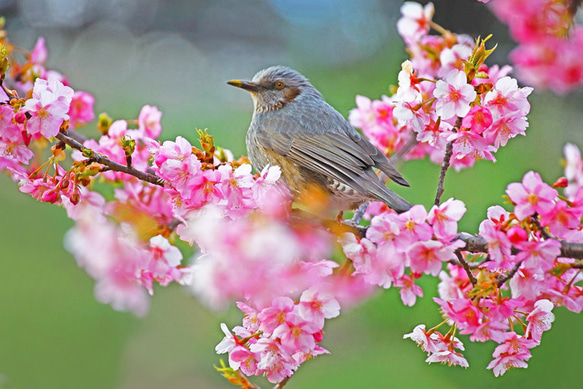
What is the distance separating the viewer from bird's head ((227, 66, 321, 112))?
5.26ft

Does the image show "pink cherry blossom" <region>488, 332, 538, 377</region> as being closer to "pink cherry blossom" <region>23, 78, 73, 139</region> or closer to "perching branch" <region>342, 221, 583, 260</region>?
"perching branch" <region>342, 221, 583, 260</region>

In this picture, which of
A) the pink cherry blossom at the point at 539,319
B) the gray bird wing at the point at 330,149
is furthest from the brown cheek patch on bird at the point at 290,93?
the pink cherry blossom at the point at 539,319

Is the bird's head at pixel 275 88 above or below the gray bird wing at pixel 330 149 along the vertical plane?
above

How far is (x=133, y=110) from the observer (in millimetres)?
4598

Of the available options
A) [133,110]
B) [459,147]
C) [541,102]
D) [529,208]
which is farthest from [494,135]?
[133,110]

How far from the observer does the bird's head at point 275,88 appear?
160cm

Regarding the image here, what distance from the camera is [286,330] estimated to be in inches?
35.2

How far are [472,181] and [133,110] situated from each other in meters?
2.68

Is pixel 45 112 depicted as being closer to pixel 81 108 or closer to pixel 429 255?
pixel 81 108

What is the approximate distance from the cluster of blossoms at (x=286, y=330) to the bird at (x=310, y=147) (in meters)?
0.24

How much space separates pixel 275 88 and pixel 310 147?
344 millimetres

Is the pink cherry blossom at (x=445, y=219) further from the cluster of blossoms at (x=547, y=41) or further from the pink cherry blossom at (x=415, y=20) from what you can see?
the pink cherry blossom at (x=415, y=20)

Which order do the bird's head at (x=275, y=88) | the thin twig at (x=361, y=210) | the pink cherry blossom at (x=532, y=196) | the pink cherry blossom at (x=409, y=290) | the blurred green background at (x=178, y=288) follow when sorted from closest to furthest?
the pink cherry blossom at (x=532, y=196), the pink cherry blossom at (x=409, y=290), the thin twig at (x=361, y=210), the bird's head at (x=275, y=88), the blurred green background at (x=178, y=288)

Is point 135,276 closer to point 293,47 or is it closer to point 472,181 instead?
point 472,181
